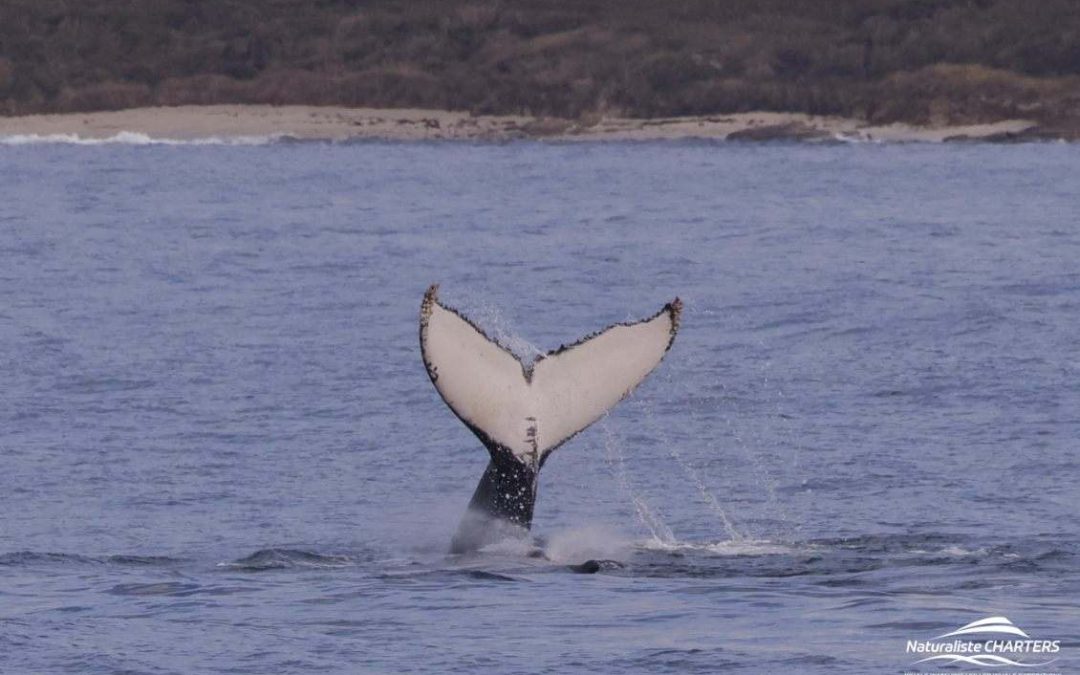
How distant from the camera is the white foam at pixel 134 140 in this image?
257 ft

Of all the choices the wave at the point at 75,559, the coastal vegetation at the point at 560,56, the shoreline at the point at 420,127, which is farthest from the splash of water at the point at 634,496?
the coastal vegetation at the point at 560,56

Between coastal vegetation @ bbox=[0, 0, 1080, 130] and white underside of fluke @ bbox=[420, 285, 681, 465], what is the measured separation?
244 feet

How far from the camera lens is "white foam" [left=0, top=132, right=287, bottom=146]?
7819 cm

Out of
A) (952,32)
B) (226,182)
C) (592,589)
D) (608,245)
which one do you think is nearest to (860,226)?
(608,245)

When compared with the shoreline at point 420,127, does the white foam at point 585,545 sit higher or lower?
lower

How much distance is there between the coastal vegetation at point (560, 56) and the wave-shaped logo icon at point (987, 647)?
246 feet

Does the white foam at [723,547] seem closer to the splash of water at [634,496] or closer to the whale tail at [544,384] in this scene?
the splash of water at [634,496]

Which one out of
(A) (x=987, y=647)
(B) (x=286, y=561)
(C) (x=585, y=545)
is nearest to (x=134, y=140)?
(C) (x=585, y=545)

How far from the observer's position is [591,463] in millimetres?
16594

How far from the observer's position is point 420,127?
8775 centimetres

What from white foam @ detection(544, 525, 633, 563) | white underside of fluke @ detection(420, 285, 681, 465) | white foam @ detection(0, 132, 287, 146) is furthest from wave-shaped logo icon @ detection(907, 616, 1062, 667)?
white foam @ detection(0, 132, 287, 146)

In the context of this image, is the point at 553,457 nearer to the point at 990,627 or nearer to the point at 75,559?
the point at 75,559

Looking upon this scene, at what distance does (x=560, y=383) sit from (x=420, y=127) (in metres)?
77.1

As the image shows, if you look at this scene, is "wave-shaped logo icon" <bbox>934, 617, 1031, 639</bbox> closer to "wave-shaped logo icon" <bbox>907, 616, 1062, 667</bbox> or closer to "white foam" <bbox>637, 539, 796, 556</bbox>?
"wave-shaped logo icon" <bbox>907, 616, 1062, 667</bbox>
